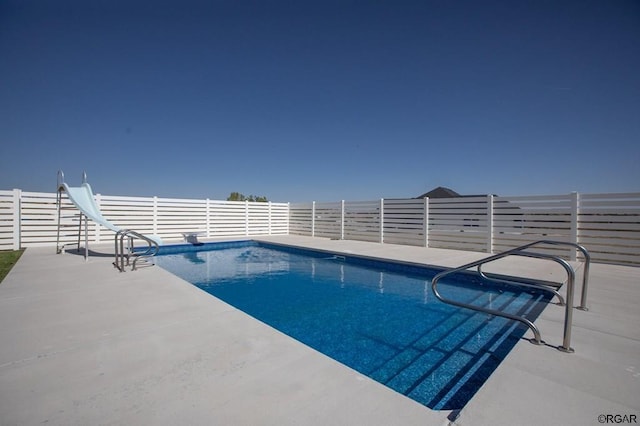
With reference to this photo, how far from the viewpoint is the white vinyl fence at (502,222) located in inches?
218

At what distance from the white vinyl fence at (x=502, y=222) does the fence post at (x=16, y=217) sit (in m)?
9.92

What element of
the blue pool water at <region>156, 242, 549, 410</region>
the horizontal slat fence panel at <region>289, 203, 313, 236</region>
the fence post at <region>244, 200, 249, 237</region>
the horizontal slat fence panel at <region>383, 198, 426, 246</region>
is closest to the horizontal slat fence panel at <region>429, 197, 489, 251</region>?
the horizontal slat fence panel at <region>383, 198, 426, 246</region>

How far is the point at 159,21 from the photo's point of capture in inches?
288

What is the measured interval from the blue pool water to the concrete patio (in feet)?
1.80

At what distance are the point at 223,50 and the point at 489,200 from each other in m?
9.23

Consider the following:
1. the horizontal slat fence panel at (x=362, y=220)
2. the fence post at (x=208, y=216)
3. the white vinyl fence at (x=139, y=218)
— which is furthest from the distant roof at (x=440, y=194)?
the fence post at (x=208, y=216)

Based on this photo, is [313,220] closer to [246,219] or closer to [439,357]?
[246,219]

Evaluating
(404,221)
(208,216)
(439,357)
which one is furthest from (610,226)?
(208,216)

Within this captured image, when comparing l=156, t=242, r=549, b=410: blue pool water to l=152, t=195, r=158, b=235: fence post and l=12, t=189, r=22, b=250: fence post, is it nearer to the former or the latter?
l=152, t=195, r=158, b=235: fence post

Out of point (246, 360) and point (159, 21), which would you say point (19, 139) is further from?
point (246, 360)

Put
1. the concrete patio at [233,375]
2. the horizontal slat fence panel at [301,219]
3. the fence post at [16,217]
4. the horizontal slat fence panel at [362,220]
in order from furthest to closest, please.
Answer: the horizontal slat fence panel at [301,219], the horizontal slat fence panel at [362,220], the fence post at [16,217], the concrete patio at [233,375]

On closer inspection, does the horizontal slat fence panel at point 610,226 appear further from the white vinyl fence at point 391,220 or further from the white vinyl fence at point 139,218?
the white vinyl fence at point 139,218

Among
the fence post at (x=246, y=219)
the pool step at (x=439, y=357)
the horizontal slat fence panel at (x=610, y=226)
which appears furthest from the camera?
the fence post at (x=246, y=219)

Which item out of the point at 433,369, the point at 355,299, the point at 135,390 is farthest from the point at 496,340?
the point at 135,390
